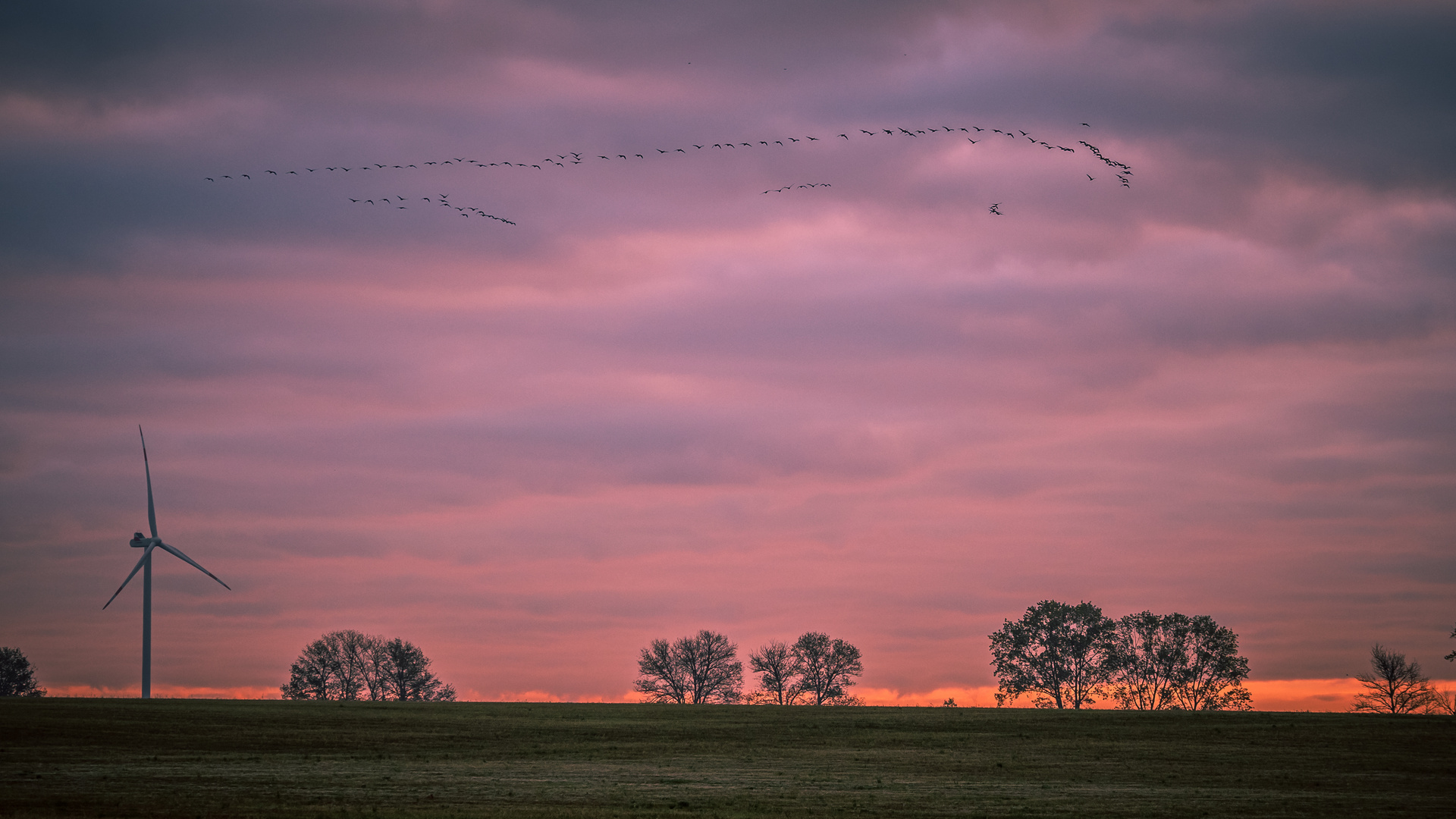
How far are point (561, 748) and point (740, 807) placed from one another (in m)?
28.4

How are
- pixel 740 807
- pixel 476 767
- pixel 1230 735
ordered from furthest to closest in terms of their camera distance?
pixel 1230 735 < pixel 476 767 < pixel 740 807

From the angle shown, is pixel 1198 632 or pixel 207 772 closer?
pixel 207 772

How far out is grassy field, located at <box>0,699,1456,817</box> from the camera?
4362 centimetres

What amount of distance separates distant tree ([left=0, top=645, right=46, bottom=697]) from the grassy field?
9547 centimetres

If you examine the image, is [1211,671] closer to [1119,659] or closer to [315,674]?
[1119,659]

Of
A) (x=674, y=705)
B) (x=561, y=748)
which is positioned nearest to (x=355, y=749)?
(x=561, y=748)

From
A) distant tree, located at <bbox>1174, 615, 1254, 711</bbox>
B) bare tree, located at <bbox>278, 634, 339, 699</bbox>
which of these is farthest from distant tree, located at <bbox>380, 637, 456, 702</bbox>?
distant tree, located at <bbox>1174, 615, 1254, 711</bbox>

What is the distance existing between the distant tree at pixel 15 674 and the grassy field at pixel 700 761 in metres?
95.5

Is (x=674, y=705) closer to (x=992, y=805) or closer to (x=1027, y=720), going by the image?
(x=1027, y=720)

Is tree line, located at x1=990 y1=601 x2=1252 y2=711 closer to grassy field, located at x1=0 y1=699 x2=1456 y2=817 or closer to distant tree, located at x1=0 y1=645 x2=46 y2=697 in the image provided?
grassy field, located at x1=0 y1=699 x2=1456 y2=817

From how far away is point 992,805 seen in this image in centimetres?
4409

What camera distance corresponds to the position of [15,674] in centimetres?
16975

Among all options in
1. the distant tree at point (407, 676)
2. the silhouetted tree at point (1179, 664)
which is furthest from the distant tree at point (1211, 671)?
the distant tree at point (407, 676)

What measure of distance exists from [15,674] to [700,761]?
490 ft
